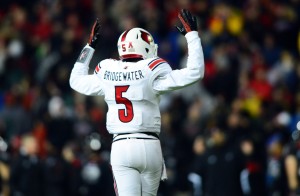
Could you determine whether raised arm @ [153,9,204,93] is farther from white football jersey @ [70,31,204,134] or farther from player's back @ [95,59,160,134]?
player's back @ [95,59,160,134]

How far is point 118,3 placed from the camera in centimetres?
A: 2145

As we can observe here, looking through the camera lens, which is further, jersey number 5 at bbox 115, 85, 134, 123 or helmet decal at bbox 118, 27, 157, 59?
helmet decal at bbox 118, 27, 157, 59

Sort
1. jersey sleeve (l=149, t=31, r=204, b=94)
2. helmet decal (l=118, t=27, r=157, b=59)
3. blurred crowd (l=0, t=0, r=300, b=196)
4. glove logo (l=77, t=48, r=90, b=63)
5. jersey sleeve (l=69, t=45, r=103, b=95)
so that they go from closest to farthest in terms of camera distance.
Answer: jersey sleeve (l=149, t=31, r=204, b=94)
helmet decal (l=118, t=27, r=157, b=59)
jersey sleeve (l=69, t=45, r=103, b=95)
glove logo (l=77, t=48, r=90, b=63)
blurred crowd (l=0, t=0, r=300, b=196)

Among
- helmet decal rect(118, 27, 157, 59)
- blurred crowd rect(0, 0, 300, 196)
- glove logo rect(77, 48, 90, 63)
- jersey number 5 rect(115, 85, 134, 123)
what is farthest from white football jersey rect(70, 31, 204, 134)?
blurred crowd rect(0, 0, 300, 196)

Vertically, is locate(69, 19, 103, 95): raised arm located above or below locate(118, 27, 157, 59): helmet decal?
below


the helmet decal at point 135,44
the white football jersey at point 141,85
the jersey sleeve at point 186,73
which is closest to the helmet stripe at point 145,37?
the helmet decal at point 135,44

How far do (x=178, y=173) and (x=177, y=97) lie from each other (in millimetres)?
1768

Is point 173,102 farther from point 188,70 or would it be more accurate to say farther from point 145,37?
point 188,70

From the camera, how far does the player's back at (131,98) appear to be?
10.6 metres

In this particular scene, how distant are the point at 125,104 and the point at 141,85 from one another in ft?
0.85

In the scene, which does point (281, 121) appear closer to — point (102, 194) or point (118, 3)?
point (102, 194)

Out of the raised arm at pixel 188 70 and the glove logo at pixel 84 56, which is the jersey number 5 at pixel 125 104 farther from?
the glove logo at pixel 84 56

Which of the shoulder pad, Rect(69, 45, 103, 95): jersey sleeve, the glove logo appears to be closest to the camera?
the shoulder pad

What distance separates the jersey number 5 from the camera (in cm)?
1064
